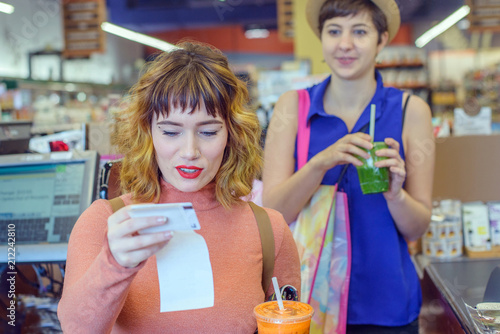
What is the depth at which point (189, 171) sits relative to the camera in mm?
1253

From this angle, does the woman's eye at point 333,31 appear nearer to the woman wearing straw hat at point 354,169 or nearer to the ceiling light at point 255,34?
the woman wearing straw hat at point 354,169

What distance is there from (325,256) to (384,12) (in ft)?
2.90

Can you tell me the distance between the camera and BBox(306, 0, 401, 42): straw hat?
6.24 ft

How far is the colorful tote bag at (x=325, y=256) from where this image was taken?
176cm

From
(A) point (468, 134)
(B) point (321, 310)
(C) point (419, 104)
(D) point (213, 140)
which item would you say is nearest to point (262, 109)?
(A) point (468, 134)

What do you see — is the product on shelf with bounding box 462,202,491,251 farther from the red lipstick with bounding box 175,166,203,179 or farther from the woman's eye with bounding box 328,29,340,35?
the red lipstick with bounding box 175,166,203,179

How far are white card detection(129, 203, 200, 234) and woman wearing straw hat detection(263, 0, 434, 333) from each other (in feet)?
2.93

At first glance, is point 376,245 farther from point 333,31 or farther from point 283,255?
point 333,31

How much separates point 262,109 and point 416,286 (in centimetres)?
197

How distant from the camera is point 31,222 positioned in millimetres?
1951

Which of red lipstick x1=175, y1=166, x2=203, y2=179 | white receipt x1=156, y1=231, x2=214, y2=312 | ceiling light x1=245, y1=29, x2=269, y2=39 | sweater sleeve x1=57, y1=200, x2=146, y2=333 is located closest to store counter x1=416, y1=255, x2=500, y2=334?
white receipt x1=156, y1=231, x2=214, y2=312

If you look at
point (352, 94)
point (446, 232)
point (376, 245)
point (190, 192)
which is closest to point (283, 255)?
point (190, 192)

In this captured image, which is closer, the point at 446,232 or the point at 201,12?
the point at 446,232

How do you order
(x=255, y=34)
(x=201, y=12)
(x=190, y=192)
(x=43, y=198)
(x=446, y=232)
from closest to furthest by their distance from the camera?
(x=190, y=192) < (x=43, y=198) < (x=446, y=232) < (x=201, y=12) < (x=255, y=34)
